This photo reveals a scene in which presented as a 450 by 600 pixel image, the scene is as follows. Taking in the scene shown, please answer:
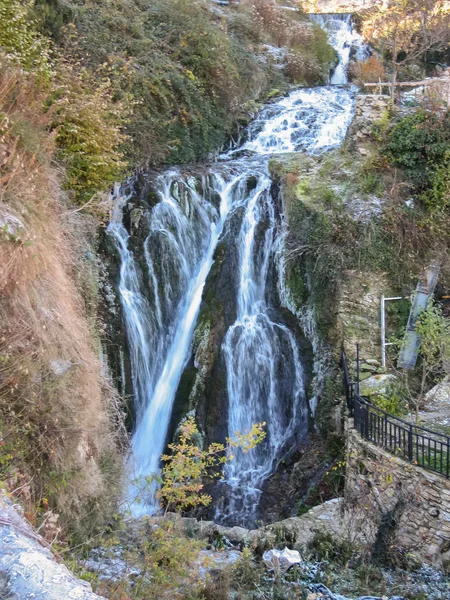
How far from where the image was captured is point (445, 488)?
6.86 m

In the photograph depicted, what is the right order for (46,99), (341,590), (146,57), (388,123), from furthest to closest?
(146,57) < (388,123) < (46,99) < (341,590)

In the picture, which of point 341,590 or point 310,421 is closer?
point 341,590

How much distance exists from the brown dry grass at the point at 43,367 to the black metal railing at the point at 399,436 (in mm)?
3896

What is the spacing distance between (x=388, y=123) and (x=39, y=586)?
12.2 meters

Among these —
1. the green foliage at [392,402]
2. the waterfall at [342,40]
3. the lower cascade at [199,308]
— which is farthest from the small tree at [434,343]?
the waterfall at [342,40]

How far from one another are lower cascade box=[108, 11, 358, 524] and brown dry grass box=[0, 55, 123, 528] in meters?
2.30

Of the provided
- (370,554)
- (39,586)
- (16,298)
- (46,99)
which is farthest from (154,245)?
(39,586)

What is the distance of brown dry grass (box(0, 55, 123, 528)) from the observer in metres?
5.02

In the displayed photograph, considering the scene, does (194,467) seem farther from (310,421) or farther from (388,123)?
(388,123)

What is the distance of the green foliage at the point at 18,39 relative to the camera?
8.98 metres

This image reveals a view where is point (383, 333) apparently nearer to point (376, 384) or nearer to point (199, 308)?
point (376, 384)

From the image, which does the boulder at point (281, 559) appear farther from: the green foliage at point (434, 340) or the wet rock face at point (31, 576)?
the green foliage at point (434, 340)

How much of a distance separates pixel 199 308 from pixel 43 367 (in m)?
5.28

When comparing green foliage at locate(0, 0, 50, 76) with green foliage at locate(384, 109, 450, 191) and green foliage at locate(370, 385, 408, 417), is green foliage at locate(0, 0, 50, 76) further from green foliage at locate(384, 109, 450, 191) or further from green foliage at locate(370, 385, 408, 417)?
green foliage at locate(370, 385, 408, 417)
